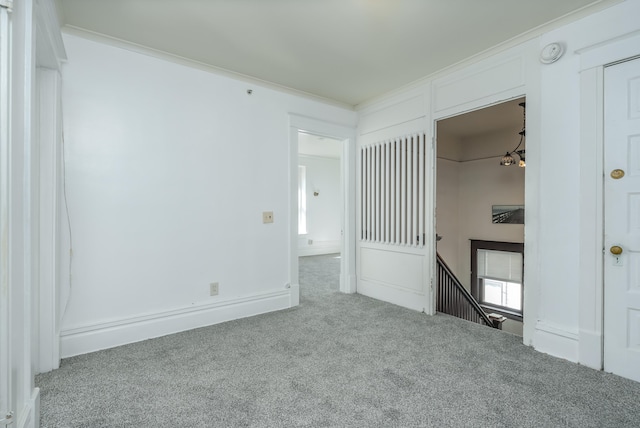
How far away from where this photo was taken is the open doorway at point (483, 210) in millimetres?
5613

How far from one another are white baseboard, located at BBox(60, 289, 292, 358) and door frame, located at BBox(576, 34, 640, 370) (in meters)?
2.63

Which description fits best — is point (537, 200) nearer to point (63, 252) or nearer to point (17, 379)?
point (17, 379)

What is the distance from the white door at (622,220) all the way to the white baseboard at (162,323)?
278cm

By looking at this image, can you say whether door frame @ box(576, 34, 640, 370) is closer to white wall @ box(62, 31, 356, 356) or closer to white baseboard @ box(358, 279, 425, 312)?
white baseboard @ box(358, 279, 425, 312)

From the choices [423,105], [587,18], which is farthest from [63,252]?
[587,18]

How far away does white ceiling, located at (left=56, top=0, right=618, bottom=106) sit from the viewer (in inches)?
83.1

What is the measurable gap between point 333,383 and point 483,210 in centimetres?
534

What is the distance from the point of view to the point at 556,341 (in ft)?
7.47

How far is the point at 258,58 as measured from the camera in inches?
112

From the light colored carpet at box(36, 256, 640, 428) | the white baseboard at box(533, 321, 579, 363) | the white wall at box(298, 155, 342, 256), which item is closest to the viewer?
the light colored carpet at box(36, 256, 640, 428)

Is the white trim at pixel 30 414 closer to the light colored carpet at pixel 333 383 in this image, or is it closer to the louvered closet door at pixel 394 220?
the light colored carpet at pixel 333 383

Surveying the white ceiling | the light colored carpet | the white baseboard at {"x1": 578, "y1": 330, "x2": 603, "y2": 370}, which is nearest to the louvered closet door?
the light colored carpet

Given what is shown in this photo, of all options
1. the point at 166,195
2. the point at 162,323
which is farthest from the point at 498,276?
the point at 166,195

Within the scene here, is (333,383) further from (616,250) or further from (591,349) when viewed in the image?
(616,250)
